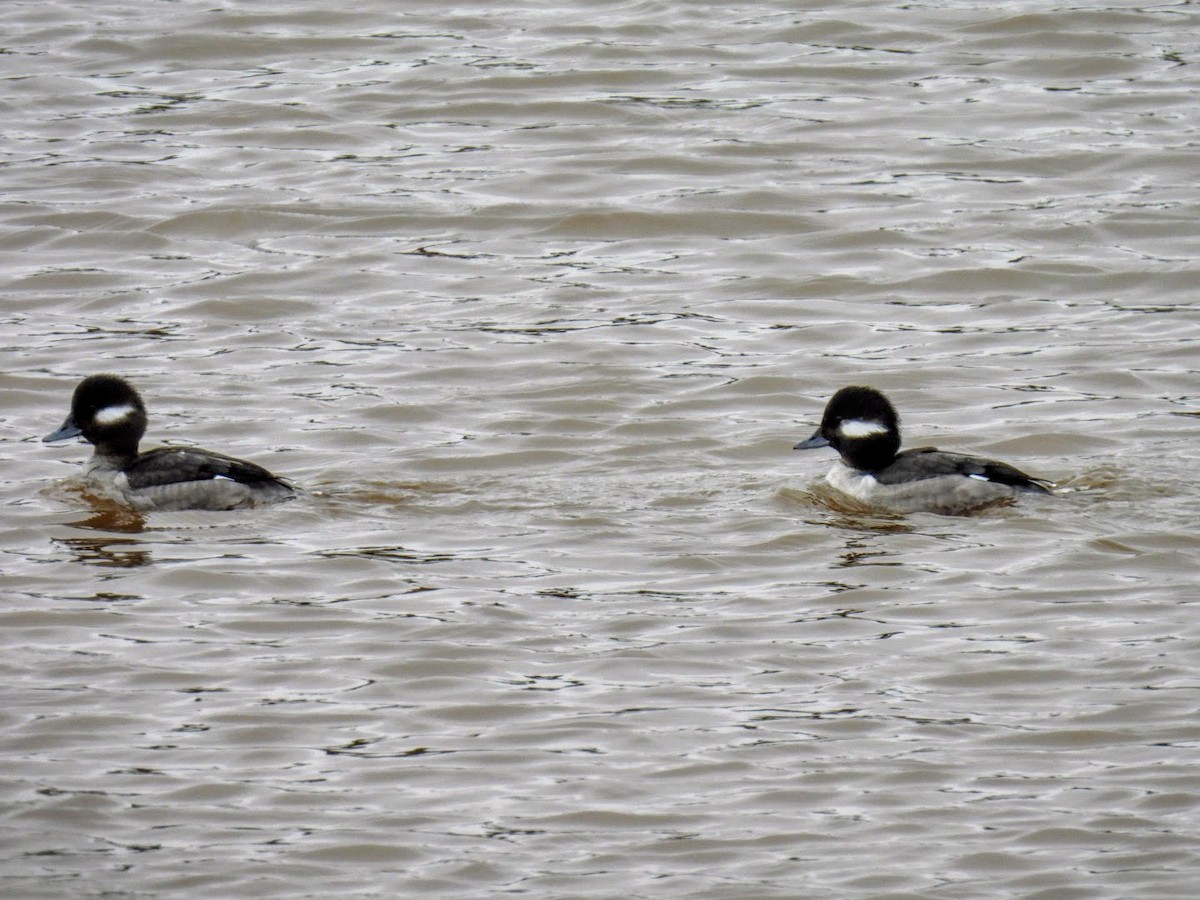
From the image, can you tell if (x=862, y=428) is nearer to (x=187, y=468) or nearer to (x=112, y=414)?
(x=187, y=468)

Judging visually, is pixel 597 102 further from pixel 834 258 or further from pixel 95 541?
pixel 95 541

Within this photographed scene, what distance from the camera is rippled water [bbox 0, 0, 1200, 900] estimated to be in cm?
677

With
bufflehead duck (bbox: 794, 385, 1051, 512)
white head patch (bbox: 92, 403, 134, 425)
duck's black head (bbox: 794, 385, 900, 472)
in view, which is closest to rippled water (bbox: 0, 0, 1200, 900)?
bufflehead duck (bbox: 794, 385, 1051, 512)

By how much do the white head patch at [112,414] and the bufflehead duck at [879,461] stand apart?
367 centimetres

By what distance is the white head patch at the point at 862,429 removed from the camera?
10.8 m

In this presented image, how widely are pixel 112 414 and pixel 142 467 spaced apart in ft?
1.44

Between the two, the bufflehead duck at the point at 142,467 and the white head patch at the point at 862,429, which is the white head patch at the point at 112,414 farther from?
Result: the white head patch at the point at 862,429

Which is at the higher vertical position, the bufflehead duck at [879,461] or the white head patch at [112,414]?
the white head patch at [112,414]

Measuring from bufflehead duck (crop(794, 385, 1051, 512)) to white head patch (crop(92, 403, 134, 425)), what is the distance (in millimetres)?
3671

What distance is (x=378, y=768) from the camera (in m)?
7.14

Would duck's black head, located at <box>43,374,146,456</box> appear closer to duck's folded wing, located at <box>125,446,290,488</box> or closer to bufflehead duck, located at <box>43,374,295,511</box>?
bufflehead duck, located at <box>43,374,295,511</box>

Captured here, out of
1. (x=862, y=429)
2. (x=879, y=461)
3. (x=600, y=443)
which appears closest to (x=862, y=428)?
(x=862, y=429)

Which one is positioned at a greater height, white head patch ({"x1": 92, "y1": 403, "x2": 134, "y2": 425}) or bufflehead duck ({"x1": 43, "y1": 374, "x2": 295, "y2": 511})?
white head patch ({"x1": 92, "y1": 403, "x2": 134, "y2": 425})

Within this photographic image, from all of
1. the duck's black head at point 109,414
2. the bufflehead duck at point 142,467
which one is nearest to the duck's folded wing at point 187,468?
the bufflehead duck at point 142,467
